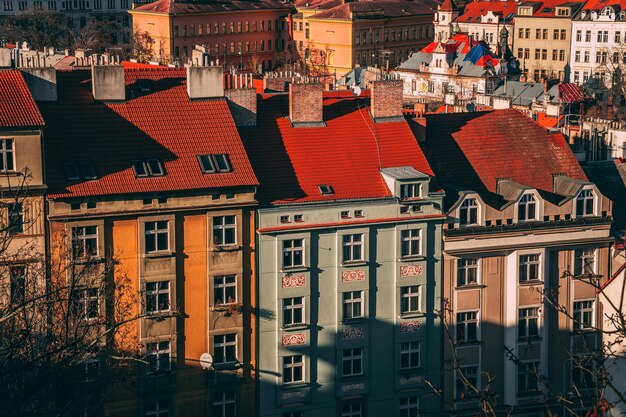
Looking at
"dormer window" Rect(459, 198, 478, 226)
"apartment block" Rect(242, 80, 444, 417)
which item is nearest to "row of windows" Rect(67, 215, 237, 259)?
"apartment block" Rect(242, 80, 444, 417)

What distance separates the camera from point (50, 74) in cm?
6069

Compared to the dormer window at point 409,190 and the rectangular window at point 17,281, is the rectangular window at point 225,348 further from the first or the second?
the dormer window at point 409,190

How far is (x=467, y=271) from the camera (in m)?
65.5

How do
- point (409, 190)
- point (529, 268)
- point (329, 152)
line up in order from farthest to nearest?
1. point (529, 268)
2. point (329, 152)
3. point (409, 190)

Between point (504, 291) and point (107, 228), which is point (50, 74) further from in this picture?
point (504, 291)

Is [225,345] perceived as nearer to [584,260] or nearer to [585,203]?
[584,260]

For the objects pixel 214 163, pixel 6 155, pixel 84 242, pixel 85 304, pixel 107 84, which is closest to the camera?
pixel 6 155

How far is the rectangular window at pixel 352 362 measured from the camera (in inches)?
2501

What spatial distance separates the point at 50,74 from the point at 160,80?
198 inches

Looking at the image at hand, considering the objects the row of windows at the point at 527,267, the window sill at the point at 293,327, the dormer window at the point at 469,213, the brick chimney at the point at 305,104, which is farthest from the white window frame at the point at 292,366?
the brick chimney at the point at 305,104

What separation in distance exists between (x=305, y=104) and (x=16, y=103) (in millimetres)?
12518

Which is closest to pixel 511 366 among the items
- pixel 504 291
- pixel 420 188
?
pixel 504 291

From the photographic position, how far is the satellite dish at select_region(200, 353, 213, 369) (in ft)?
201

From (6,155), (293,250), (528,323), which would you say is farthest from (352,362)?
(6,155)
